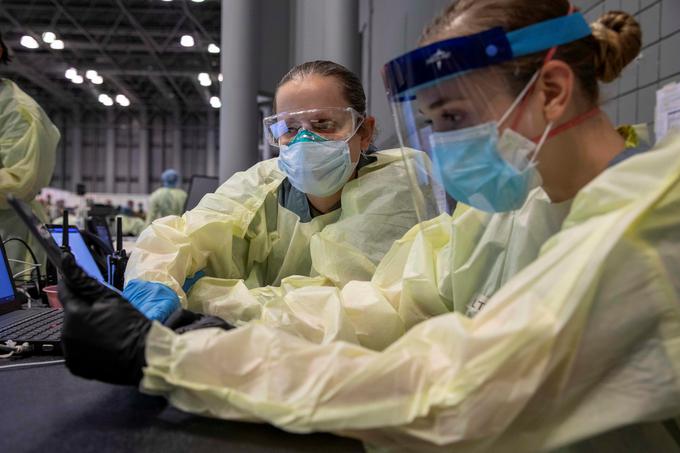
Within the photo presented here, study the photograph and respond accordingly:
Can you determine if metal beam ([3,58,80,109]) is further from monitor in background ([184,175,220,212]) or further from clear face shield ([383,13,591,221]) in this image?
clear face shield ([383,13,591,221])

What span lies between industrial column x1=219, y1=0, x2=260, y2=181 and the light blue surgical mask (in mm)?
2178

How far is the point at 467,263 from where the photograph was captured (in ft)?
3.09

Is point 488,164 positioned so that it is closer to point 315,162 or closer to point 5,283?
point 315,162

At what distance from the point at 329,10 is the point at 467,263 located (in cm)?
234

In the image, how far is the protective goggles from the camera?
4.08 feet

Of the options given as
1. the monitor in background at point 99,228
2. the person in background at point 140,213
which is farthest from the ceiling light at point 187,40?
the monitor in background at point 99,228

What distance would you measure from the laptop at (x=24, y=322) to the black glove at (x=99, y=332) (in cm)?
35

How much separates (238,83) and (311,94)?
1732mm

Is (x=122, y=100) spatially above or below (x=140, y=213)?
above

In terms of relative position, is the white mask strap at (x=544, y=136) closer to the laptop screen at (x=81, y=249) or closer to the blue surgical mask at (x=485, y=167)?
the blue surgical mask at (x=485, y=167)

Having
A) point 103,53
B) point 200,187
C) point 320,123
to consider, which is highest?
point 103,53

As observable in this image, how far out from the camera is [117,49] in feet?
30.5

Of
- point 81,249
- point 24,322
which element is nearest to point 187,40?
point 81,249

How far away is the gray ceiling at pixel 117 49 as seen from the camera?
25.8 ft
